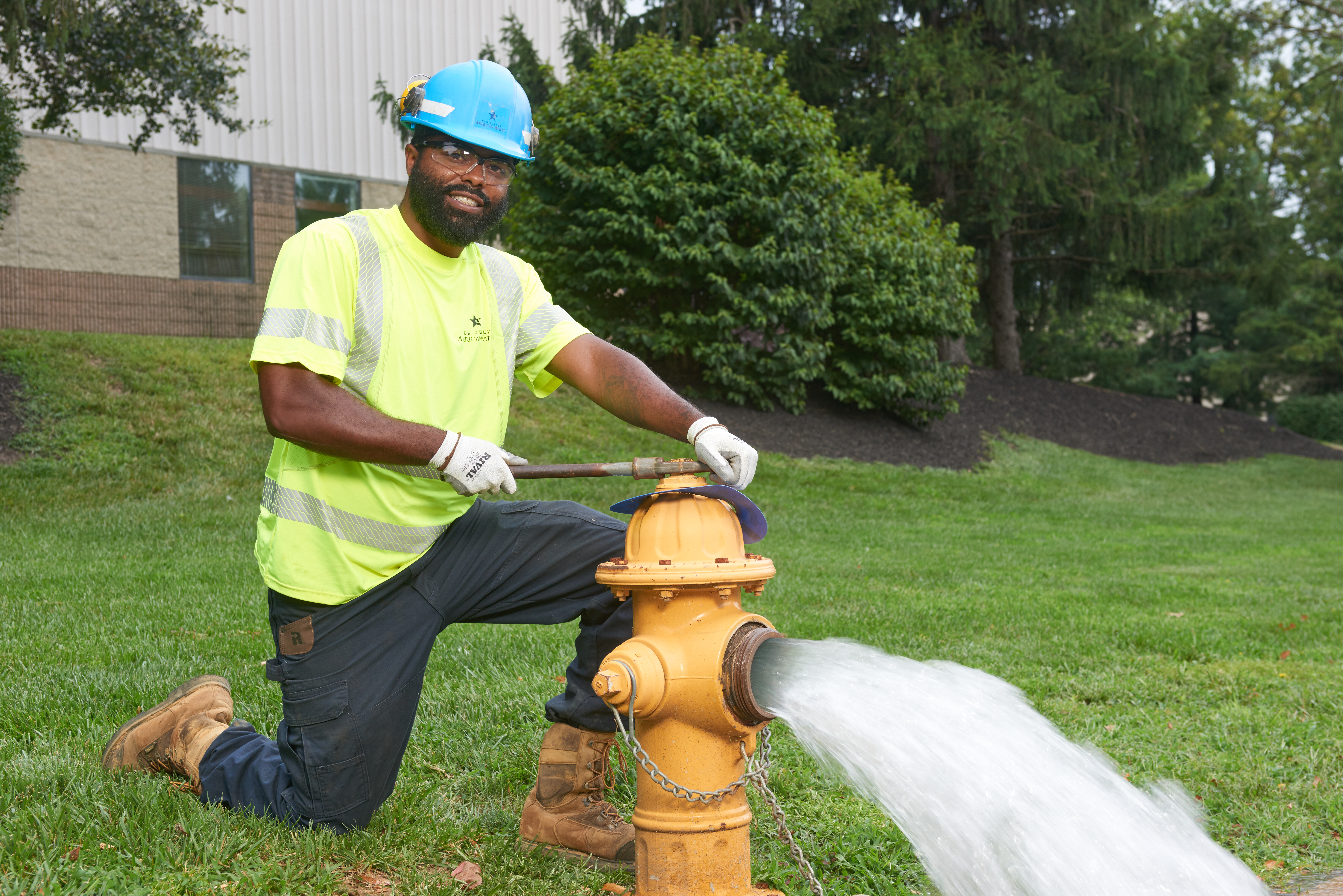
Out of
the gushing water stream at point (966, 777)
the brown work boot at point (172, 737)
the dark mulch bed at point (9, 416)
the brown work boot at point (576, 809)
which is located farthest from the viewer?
the dark mulch bed at point (9, 416)

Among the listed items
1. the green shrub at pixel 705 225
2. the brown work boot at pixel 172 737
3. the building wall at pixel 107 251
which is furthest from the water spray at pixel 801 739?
the building wall at pixel 107 251

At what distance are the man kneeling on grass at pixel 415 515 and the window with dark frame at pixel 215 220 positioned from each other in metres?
15.0

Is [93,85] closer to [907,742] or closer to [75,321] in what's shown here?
[75,321]

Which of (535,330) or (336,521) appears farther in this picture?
(535,330)

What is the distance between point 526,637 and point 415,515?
7.89ft

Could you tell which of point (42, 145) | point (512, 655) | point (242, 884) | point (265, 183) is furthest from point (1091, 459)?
point (242, 884)

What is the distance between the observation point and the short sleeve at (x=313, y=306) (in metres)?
2.35

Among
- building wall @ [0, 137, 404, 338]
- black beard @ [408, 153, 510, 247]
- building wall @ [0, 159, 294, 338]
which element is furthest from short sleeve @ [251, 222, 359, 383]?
building wall @ [0, 137, 404, 338]

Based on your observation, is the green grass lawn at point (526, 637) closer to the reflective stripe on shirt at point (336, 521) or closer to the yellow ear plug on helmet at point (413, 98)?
the reflective stripe on shirt at point (336, 521)

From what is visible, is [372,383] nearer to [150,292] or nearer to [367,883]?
[367,883]

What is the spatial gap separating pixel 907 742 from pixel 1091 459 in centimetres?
1616

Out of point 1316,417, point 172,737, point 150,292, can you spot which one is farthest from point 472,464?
point 1316,417

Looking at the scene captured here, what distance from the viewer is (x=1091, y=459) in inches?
671

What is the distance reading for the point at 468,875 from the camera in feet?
8.23
